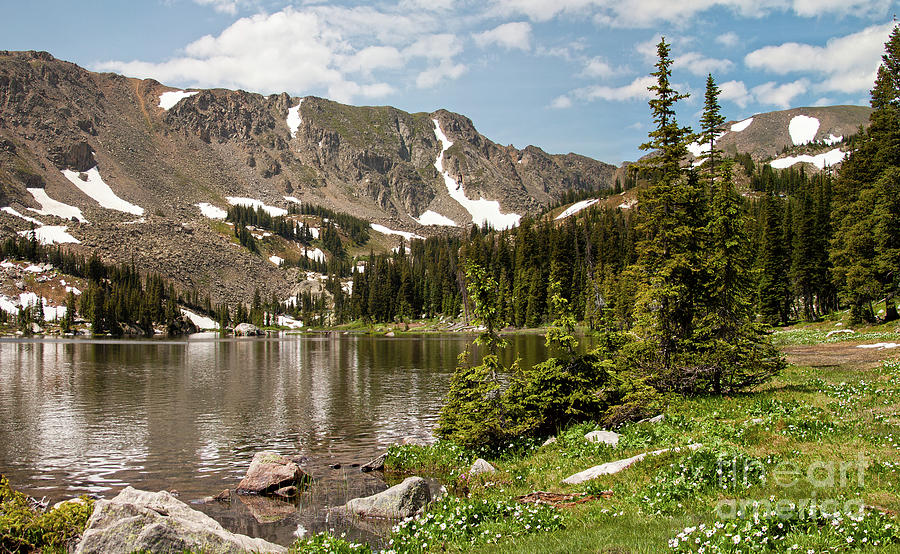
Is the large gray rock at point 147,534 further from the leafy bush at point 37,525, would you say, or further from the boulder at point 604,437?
the boulder at point 604,437

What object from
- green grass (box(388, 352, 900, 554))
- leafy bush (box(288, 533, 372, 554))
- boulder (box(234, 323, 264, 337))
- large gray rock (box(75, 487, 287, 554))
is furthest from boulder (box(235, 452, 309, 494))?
boulder (box(234, 323, 264, 337))

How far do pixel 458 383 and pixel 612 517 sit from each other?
1261 cm

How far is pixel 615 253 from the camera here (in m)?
155

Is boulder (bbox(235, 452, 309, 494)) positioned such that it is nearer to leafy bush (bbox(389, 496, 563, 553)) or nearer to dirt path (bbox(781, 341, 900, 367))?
leafy bush (bbox(389, 496, 563, 553))

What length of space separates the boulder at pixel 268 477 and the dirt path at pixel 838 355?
96.8 feet

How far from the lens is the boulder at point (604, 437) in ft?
61.2

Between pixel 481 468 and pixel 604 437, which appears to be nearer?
pixel 481 468

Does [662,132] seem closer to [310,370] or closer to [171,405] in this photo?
[171,405]

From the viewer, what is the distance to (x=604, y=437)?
19.3 m

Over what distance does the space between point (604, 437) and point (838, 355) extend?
26.3m

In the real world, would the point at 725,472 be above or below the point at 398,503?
above

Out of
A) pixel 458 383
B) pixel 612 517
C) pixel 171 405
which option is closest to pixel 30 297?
pixel 171 405

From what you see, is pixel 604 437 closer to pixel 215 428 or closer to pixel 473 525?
pixel 473 525

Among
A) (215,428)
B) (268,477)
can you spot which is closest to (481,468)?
(268,477)
